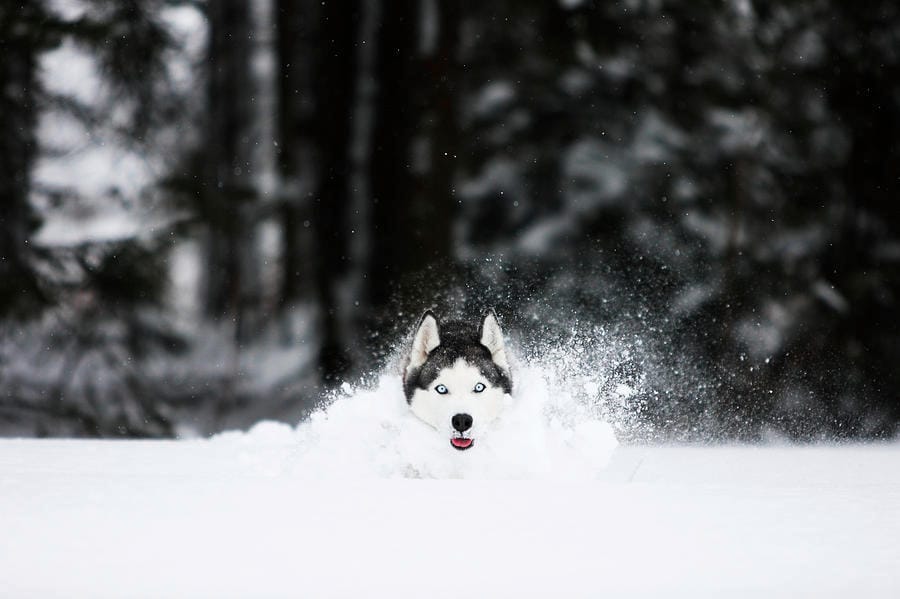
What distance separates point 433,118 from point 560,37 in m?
0.84

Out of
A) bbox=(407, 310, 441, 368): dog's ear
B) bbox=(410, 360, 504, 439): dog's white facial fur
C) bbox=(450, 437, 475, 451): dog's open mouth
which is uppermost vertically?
bbox=(407, 310, 441, 368): dog's ear

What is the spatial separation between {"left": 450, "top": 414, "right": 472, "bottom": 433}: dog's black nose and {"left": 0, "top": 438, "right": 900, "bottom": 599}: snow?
18cm

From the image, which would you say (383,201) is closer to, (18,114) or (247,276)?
(247,276)

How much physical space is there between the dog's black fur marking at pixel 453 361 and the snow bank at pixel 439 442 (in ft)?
0.31

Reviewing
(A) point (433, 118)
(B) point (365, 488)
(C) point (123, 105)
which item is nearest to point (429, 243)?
(A) point (433, 118)

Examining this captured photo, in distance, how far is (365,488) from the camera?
8.53 feet

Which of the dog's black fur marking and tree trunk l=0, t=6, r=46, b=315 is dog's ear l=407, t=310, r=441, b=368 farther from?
tree trunk l=0, t=6, r=46, b=315

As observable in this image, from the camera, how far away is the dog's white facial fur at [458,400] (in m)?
2.90

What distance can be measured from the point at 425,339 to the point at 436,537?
117 cm


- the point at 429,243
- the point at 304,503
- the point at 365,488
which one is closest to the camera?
the point at 304,503

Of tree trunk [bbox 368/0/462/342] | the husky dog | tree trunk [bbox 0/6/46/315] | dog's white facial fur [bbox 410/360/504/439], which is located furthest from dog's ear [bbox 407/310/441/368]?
tree trunk [bbox 0/6/46/315]

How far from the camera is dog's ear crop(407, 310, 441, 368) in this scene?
10.1 feet

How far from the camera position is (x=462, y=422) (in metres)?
2.85

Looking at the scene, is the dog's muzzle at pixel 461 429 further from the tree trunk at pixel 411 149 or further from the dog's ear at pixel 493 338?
the tree trunk at pixel 411 149
